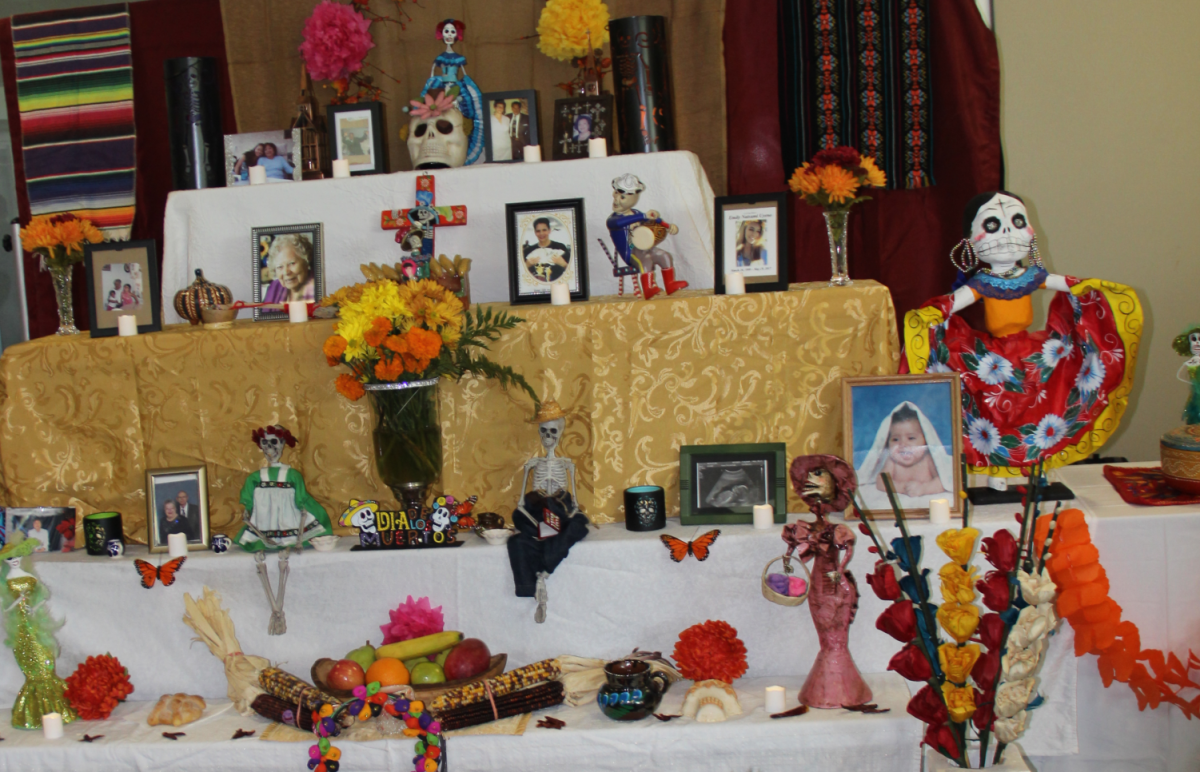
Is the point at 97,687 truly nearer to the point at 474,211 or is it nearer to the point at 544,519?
the point at 544,519

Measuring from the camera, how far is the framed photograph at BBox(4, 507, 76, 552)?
2.46 meters

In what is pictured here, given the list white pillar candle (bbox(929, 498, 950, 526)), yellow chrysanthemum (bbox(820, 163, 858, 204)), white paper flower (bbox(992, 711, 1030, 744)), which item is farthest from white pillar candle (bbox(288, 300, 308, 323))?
white paper flower (bbox(992, 711, 1030, 744))

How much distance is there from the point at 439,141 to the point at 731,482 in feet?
4.17

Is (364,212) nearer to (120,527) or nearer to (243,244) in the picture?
(243,244)

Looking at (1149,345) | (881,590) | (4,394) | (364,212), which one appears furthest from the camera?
(1149,345)

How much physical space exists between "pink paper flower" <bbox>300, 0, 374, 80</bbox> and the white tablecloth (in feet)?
1.84

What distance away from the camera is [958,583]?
1.38m

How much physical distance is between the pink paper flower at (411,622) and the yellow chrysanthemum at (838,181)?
134 cm

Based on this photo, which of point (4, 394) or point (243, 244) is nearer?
point (4, 394)

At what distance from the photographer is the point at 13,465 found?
2561 mm

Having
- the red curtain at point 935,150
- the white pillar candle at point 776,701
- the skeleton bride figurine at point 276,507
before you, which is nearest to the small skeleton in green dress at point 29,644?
the skeleton bride figurine at point 276,507

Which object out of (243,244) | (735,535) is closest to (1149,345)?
(735,535)

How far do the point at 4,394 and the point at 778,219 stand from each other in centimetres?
199

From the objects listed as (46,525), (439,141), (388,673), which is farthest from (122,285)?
(388,673)
